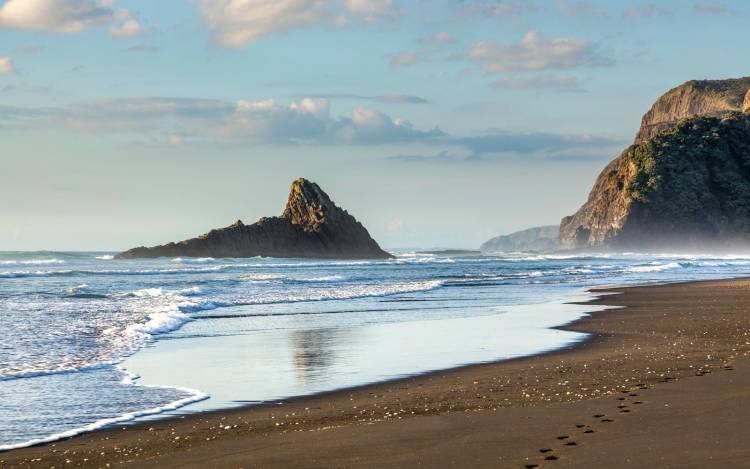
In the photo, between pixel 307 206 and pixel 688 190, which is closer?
pixel 307 206

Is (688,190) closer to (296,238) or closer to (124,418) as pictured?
(296,238)

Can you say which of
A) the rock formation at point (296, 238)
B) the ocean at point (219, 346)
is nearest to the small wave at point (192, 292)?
the ocean at point (219, 346)

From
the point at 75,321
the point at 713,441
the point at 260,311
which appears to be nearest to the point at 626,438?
the point at 713,441

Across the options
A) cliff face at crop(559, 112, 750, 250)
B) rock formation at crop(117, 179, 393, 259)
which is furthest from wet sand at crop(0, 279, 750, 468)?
cliff face at crop(559, 112, 750, 250)

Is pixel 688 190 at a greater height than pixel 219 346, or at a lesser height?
greater

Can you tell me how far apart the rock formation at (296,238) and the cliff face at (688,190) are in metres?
62.6

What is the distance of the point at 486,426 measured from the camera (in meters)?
8.72

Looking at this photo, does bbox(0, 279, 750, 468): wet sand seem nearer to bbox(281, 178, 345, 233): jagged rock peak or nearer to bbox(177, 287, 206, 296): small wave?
bbox(177, 287, 206, 296): small wave

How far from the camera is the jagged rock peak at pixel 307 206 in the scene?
11870 centimetres

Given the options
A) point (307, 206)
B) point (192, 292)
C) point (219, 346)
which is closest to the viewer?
point (219, 346)

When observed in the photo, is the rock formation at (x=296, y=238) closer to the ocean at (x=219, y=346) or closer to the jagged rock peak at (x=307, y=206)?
the jagged rock peak at (x=307, y=206)

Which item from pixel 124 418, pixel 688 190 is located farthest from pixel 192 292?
pixel 688 190

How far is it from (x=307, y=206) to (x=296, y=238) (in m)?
5.94

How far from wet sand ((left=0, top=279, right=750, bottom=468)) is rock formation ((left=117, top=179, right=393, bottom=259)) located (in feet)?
336
